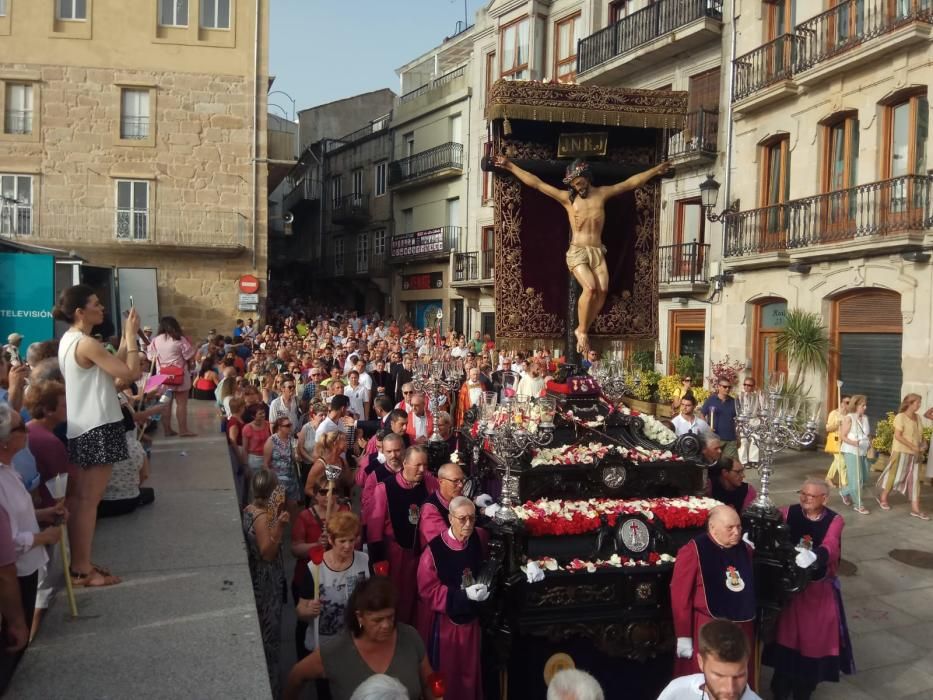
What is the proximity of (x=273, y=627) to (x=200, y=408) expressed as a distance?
7009 millimetres

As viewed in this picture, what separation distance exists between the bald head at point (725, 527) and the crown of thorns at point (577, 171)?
11.1 ft

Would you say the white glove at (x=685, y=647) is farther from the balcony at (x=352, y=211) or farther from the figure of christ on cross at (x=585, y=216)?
the balcony at (x=352, y=211)

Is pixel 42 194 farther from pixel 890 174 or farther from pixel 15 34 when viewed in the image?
pixel 890 174

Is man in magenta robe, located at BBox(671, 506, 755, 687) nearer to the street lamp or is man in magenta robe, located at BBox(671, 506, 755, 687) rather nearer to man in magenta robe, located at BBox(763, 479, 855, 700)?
man in magenta robe, located at BBox(763, 479, 855, 700)

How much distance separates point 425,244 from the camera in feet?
92.5

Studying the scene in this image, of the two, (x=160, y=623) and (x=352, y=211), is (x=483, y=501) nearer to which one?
(x=160, y=623)

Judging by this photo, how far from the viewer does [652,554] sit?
4668mm

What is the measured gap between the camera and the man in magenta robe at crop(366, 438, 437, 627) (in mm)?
5281

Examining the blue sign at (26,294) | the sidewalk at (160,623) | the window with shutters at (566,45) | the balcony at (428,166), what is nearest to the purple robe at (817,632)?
the sidewalk at (160,623)

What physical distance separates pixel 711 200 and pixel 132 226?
16975mm

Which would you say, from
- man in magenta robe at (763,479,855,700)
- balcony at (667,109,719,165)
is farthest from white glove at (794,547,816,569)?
balcony at (667,109,719,165)

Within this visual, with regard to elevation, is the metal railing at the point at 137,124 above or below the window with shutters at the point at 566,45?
below

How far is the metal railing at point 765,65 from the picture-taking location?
15.1 m

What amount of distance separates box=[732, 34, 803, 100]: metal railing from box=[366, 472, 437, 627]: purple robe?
13.7m
